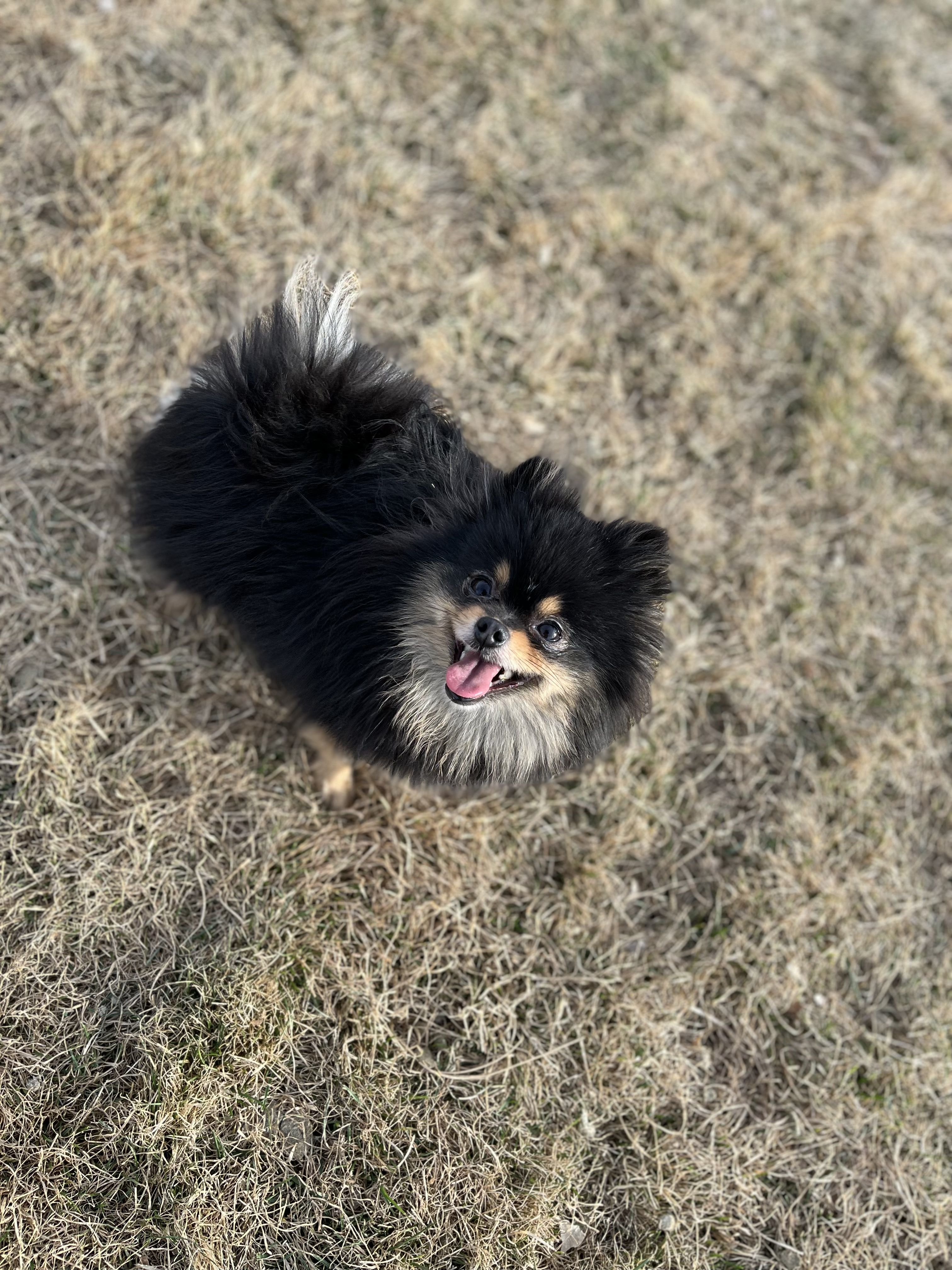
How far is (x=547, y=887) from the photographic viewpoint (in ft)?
11.3

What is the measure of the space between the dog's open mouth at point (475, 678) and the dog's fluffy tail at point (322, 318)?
0.98 m

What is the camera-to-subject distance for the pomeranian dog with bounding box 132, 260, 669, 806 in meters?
2.49

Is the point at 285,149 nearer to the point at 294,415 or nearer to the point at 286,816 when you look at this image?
the point at 294,415

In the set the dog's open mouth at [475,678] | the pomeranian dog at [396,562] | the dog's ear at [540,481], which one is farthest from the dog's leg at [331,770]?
the dog's ear at [540,481]

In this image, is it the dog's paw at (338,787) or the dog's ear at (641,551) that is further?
the dog's paw at (338,787)

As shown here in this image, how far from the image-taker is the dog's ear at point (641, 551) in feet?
8.58

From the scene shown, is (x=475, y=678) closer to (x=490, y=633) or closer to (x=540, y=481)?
(x=490, y=633)

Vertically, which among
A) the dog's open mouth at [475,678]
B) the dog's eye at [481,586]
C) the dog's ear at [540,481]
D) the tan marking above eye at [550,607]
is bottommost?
the dog's open mouth at [475,678]

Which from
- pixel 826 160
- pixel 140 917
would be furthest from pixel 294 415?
pixel 826 160

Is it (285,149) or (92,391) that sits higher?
(285,149)

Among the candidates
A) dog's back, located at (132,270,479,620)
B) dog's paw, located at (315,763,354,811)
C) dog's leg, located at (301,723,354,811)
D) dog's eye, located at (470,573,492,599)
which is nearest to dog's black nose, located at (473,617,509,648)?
dog's eye, located at (470,573,492,599)

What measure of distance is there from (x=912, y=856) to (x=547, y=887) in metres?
1.53

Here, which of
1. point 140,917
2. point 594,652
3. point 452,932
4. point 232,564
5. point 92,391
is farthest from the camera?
point 92,391

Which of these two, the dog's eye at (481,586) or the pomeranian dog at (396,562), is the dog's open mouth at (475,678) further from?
the dog's eye at (481,586)
